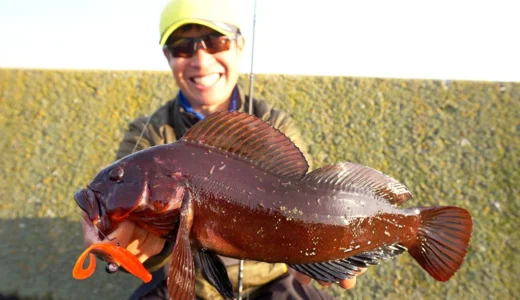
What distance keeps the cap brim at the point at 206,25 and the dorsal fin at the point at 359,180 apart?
141 cm

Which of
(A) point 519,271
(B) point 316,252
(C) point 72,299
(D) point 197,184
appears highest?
(D) point 197,184

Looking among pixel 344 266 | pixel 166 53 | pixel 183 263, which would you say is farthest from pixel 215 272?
pixel 166 53

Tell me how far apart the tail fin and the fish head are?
130 cm

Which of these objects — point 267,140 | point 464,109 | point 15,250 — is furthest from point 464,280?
point 15,250

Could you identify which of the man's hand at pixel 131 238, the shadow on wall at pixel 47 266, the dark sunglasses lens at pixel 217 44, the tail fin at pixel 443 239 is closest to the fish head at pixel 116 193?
the man's hand at pixel 131 238

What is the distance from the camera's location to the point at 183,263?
5.05ft

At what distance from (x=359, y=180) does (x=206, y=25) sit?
4.99 feet

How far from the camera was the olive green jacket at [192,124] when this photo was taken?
304 cm

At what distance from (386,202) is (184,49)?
1.75 m

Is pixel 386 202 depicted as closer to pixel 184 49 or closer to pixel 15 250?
pixel 184 49

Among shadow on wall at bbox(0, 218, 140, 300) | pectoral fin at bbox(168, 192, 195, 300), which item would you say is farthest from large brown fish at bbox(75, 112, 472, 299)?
shadow on wall at bbox(0, 218, 140, 300)

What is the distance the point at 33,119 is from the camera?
5938mm

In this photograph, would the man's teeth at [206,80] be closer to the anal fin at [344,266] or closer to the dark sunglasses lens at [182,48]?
the dark sunglasses lens at [182,48]

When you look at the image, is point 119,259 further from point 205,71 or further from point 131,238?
point 205,71
